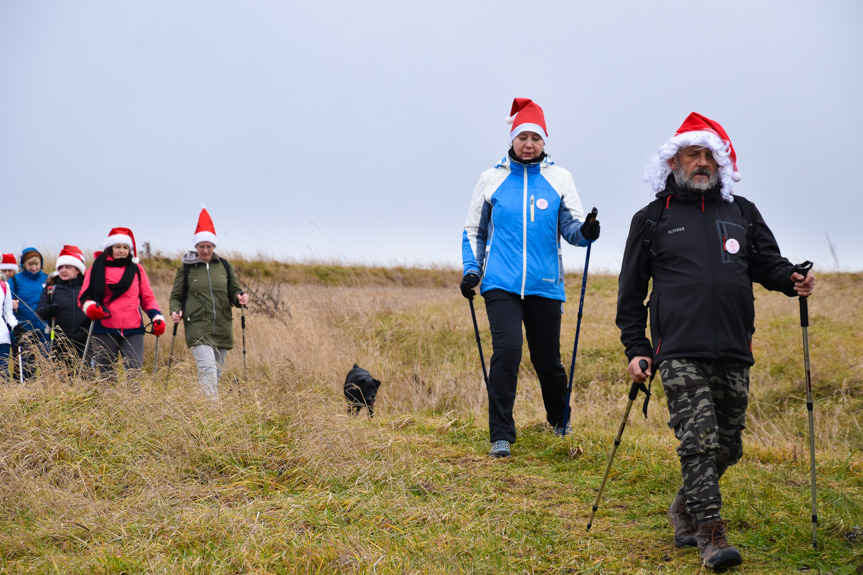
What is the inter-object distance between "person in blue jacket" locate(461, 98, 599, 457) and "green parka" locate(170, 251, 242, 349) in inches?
142

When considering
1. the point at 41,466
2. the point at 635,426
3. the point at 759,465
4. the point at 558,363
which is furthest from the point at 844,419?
the point at 41,466

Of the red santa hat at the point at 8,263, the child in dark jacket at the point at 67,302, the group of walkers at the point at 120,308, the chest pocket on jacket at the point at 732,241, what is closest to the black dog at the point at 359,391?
the group of walkers at the point at 120,308

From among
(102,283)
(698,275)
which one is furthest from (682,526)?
(102,283)

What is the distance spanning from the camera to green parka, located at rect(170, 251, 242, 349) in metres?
8.62

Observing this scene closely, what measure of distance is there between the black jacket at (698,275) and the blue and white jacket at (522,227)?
1.71 meters

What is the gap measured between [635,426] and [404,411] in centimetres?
232

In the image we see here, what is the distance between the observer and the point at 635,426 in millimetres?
8148

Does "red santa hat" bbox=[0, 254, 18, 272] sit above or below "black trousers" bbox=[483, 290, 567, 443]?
above

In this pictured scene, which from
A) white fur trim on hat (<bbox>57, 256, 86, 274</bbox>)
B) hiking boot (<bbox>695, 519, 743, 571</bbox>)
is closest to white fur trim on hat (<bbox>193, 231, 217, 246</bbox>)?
white fur trim on hat (<bbox>57, 256, 86, 274</bbox>)

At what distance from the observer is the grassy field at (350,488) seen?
11.6 feet

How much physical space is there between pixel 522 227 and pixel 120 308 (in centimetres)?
425

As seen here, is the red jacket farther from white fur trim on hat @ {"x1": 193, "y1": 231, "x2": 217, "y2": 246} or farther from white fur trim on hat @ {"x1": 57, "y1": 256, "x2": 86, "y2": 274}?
white fur trim on hat @ {"x1": 57, "y1": 256, "x2": 86, "y2": 274}

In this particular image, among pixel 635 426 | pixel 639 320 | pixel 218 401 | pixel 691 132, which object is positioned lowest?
pixel 635 426

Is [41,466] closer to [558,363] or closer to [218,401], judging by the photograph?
[218,401]
